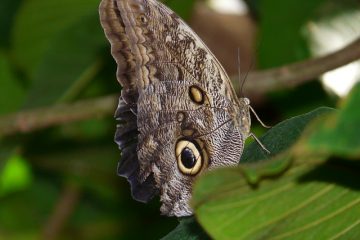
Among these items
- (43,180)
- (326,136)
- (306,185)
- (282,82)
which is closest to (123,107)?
(282,82)

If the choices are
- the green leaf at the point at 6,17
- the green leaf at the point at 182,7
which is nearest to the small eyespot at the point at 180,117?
the green leaf at the point at 182,7

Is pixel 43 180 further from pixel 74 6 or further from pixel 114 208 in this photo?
pixel 74 6

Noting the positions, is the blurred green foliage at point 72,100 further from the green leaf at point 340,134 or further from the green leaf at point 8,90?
the green leaf at point 340,134

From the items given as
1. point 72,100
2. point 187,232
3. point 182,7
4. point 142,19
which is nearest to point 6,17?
point 72,100

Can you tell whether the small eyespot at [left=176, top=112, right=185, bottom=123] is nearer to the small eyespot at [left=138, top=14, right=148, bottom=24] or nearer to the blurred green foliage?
the small eyespot at [left=138, top=14, right=148, bottom=24]

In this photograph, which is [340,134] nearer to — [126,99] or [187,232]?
[187,232]

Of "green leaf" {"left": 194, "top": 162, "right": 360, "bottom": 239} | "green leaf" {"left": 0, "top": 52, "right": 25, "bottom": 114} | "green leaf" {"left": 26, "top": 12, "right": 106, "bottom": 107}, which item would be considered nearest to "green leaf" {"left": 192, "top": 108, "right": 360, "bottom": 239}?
"green leaf" {"left": 194, "top": 162, "right": 360, "bottom": 239}
